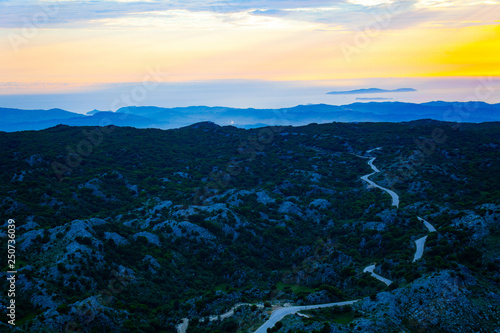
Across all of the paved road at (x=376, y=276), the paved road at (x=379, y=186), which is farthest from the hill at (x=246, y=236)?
the paved road at (x=379, y=186)

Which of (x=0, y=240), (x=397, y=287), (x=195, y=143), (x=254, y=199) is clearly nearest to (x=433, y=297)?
(x=397, y=287)

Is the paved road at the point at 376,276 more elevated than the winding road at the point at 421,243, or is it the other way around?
the winding road at the point at 421,243

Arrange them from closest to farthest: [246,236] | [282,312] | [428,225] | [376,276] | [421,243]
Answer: [282,312] < [376,276] < [421,243] < [428,225] < [246,236]

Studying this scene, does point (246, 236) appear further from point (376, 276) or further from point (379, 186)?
point (379, 186)

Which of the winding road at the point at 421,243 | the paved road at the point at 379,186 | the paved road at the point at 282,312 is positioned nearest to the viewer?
the paved road at the point at 282,312

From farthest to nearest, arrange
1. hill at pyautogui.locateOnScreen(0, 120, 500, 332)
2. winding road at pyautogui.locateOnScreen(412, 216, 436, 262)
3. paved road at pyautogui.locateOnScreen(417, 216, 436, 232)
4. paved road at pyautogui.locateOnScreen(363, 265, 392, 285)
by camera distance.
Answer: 1. paved road at pyautogui.locateOnScreen(417, 216, 436, 232)
2. winding road at pyautogui.locateOnScreen(412, 216, 436, 262)
3. paved road at pyautogui.locateOnScreen(363, 265, 392, 285)
4. hill at pyautogui.locateOnScreen(0, 120, 500, 332)

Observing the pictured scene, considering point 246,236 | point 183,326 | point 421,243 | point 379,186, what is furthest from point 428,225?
point 183,326

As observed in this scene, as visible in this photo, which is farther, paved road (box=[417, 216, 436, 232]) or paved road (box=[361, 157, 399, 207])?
paved road (box=[361, 157, 399, 207])

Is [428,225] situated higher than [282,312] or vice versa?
[428,225]

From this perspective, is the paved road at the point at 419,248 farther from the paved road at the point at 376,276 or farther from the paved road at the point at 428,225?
the paved road at the point at 376,276

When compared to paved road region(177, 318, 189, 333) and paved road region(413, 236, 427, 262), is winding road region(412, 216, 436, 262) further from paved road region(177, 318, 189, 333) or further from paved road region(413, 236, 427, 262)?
paved road region(177, 318, 189, 333)

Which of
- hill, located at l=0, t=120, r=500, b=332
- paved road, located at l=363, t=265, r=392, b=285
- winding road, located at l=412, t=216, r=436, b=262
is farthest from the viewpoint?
winding road, located at l=412, t=216, r=436, b=262

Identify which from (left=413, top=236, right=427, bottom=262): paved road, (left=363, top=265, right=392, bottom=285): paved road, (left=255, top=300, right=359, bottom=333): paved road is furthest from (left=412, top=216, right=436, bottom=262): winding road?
(left=255, top=300, right=359, bottom=333): paved road

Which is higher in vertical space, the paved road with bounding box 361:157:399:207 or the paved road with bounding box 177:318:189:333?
the paved road with bounding box 361:157:399:207
